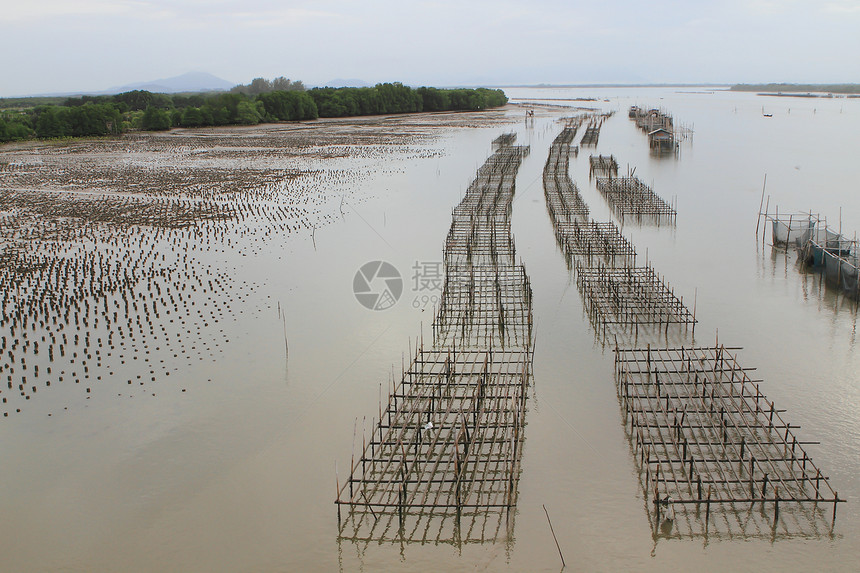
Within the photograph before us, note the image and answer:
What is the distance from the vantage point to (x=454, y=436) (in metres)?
11.8

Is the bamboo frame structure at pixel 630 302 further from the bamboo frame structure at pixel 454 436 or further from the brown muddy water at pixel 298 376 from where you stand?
the bamboo frame structure at pixel 454 436

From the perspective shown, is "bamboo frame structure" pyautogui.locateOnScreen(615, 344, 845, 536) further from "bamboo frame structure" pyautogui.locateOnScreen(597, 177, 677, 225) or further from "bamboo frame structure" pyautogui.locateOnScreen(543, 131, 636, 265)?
"bamboo frame structure" pyautogui.locateOnScreen(597, 177, 677, 225)

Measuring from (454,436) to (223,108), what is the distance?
75.4 m

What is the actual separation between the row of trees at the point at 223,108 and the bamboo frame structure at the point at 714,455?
64.9 metres

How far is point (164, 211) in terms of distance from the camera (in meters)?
30.3

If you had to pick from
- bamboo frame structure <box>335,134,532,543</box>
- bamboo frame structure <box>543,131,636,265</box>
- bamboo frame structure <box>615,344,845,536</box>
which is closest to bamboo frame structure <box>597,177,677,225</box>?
bamboo frame structure <box>543,131,636,265</box>

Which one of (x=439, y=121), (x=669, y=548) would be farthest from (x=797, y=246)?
(x=439, y=121)

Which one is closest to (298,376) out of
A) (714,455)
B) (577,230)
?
(714,455)

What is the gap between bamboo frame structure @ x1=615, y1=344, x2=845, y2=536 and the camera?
9.76m

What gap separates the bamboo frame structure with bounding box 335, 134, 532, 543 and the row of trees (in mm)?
A: 59739

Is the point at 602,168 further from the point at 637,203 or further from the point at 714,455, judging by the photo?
the point at 714,455

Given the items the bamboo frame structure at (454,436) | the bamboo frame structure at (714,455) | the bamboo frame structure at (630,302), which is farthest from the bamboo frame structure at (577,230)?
the bamboo frame structure at (714,455)

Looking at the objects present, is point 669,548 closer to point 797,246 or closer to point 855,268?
point 855,268

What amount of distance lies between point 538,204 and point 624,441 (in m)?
21.1
